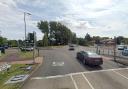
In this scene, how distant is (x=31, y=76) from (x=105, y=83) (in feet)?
24.5

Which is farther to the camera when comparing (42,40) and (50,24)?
(50,24)

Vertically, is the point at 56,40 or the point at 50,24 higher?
the point at 50,24

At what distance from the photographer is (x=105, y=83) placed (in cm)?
1881

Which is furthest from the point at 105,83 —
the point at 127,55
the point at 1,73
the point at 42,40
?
the point at 42,40

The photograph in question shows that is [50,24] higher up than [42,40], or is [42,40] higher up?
[50,24]

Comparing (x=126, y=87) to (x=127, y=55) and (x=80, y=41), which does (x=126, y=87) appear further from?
(x=80, y=41)

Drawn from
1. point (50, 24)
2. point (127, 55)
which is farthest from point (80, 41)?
point (127, 55)

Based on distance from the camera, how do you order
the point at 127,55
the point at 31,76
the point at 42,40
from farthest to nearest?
the point at 42,40
the point at 127,55
the point at 31,76

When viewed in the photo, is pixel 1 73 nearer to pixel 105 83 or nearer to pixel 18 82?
pixel 18 82

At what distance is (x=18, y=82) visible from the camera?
20.0 metres

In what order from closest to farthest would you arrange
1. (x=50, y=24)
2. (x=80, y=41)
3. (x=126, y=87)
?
1. (x=126, y=87)
2. (x=50, y=24)
3. (x=80, y=41)

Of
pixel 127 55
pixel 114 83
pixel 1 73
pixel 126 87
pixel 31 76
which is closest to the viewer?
pixel 126 87

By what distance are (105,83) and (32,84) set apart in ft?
17.7

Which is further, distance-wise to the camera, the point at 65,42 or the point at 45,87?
the point at 65,42
